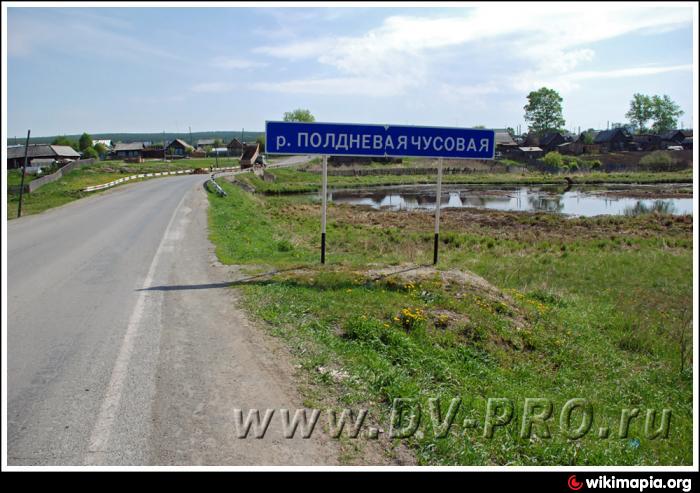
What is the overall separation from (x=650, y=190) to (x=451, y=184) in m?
23.8

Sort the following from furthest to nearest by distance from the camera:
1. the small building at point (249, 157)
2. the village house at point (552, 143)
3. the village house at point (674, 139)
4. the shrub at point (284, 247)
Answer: the village house at point (552, 143) → the village house at point (674, 139) → the small building at point (249, 157) → the shrub at point (284, 247)

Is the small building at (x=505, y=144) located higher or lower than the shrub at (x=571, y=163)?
higher

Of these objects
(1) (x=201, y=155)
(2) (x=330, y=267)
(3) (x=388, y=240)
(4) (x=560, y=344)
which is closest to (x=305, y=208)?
(3) (x=388, y=240)

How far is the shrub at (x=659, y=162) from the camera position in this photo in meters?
83.2

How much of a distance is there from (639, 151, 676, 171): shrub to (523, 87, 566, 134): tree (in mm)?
43865

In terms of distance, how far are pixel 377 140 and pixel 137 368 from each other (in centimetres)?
704

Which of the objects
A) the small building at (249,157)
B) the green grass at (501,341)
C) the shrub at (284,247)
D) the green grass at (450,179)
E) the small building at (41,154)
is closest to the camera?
the green grass at (501,341)

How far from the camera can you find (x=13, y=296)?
360 inches

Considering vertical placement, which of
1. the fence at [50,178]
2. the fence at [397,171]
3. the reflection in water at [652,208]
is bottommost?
the reflection in water at [652,208]

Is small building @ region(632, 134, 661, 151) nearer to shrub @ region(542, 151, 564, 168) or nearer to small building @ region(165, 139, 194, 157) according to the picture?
shrub @ region(542, 151, 564, 168)

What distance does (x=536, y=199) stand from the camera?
5050 cm

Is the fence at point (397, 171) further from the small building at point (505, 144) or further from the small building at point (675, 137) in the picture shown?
the small building at point (675, 137)
